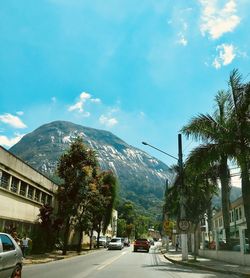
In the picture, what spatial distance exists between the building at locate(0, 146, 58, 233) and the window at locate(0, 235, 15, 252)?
55.1 ft

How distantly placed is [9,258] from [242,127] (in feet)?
55.8

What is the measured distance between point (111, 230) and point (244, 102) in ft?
302

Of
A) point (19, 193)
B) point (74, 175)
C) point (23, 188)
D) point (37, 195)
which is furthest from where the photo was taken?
point (37, 195)

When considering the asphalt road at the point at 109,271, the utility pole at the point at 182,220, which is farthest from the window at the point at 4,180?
the utility pole at the point at 182,220

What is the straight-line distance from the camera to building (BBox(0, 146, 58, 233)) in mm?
29359

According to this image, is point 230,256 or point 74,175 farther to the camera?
point 74,175

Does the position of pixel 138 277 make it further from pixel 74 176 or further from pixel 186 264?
pixel 74 176

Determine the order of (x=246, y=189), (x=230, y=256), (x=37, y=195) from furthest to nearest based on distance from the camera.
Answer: (x=37, y=195) < (x=230, y=256) < (x=246, y=189)

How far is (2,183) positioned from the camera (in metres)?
29.4

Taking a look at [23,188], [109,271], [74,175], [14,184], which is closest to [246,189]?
[109,271]

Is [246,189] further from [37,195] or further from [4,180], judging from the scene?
[37,195]

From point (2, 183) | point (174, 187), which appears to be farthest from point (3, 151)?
point (174, 187)

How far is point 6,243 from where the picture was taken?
12039 millimetres

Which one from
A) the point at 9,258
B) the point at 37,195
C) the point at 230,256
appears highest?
the point at 37,195
